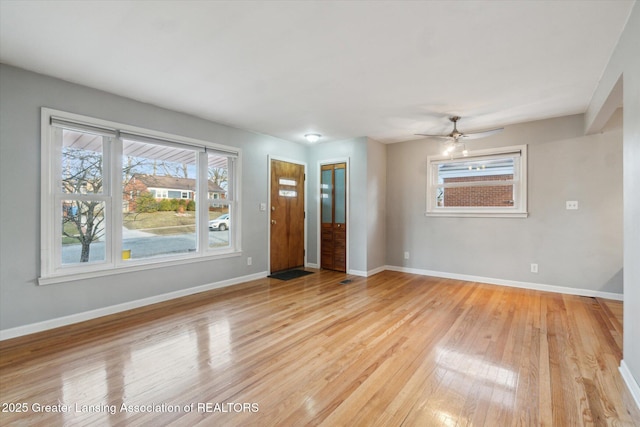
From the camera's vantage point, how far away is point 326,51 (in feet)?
7.97

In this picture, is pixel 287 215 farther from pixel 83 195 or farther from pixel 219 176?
pixel 83 195

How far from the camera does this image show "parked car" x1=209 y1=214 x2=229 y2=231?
4414mm

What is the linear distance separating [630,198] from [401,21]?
2.02 m

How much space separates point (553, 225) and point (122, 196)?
19.3 ft

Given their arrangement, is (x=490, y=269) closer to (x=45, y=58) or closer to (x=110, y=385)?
(x=110, y=385)

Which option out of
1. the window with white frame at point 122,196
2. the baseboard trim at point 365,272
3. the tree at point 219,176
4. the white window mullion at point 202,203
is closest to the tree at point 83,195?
the window with white frame at point 122,196

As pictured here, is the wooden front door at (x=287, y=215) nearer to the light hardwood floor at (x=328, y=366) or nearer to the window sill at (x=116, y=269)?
the window sill at (x=116, y=269)

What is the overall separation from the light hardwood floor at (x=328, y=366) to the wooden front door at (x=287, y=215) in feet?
6.21

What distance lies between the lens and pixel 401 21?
2.04m

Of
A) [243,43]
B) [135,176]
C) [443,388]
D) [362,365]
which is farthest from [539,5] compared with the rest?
[135,176]

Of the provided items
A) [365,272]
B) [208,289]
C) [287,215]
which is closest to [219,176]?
[287,215]

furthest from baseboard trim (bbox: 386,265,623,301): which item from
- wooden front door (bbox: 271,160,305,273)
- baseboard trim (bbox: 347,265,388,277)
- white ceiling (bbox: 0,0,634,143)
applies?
white ceiling (bbox: 0,0,634,143)

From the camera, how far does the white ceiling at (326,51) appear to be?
1.94m

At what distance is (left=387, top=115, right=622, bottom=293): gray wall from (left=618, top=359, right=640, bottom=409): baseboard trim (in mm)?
2416
